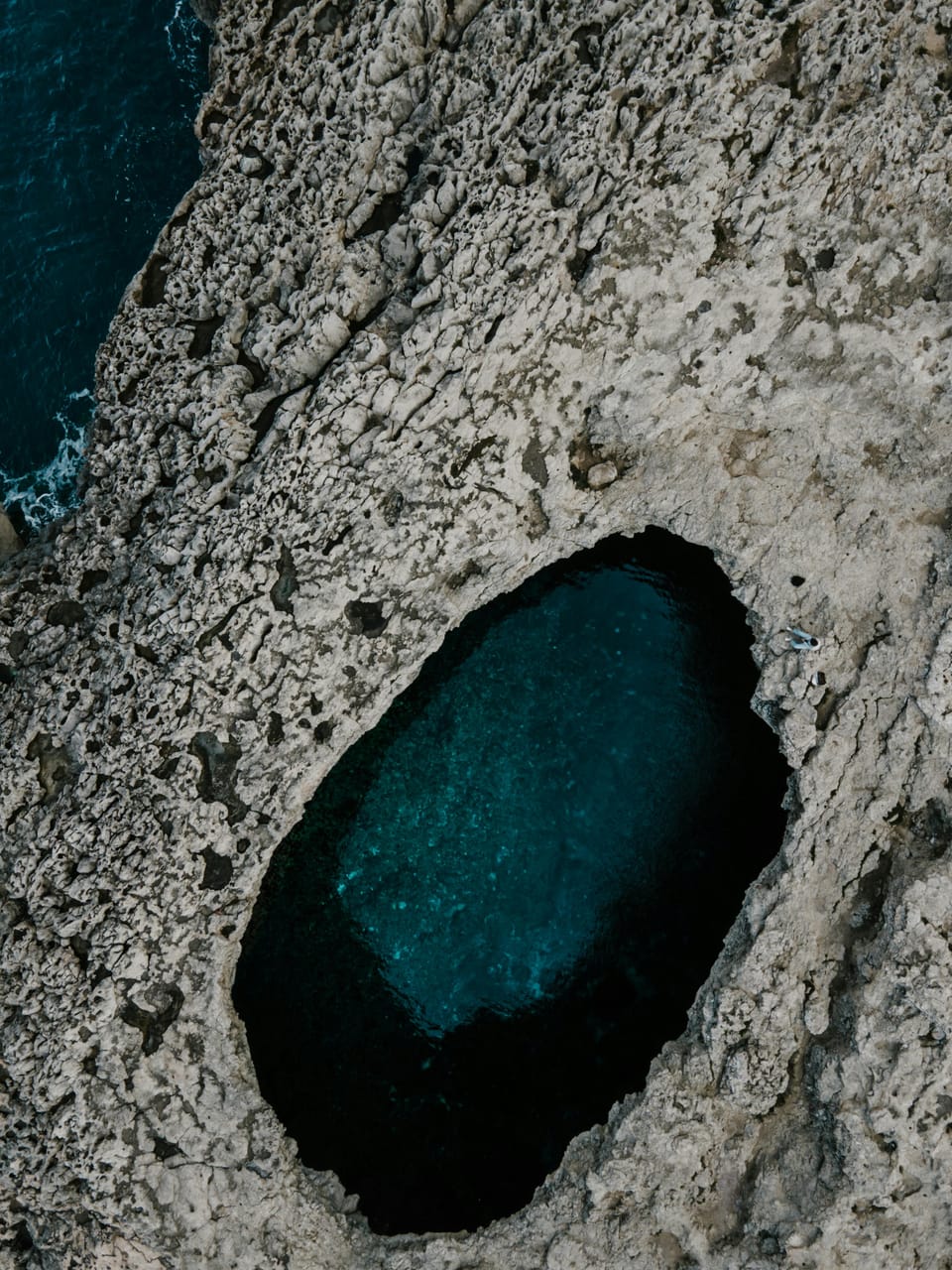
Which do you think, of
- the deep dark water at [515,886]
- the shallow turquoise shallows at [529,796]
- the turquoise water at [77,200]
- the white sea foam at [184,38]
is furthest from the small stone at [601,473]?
the white sea foam at [184,38]

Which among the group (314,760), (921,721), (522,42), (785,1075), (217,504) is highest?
(522,42)

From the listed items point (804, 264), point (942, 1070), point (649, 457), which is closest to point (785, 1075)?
point (942, 1070)

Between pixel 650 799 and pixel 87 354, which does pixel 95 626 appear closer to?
pixel 87 354

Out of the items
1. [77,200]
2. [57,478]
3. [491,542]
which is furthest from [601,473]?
[77,200]

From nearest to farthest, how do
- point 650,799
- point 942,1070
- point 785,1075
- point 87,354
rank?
point 942,1070 → point 785,1075 → point 650,799 → point 87,354

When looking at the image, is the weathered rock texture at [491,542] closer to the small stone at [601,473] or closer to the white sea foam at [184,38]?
the small stone at [601,473]

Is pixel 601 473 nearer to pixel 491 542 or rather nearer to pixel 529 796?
pixel 491 542

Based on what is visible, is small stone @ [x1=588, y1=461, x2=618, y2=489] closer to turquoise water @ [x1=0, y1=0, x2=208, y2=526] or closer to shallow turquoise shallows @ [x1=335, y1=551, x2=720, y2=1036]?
shallow turquoise shallows @ [x1=335, y1=551, x2=720, y2=1036]
